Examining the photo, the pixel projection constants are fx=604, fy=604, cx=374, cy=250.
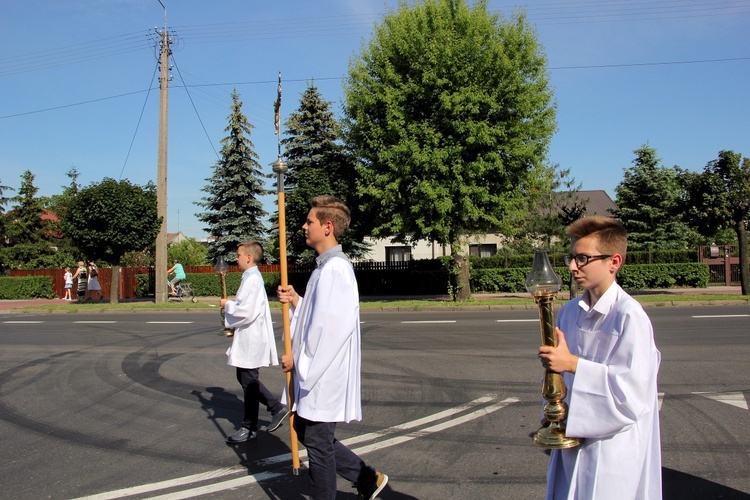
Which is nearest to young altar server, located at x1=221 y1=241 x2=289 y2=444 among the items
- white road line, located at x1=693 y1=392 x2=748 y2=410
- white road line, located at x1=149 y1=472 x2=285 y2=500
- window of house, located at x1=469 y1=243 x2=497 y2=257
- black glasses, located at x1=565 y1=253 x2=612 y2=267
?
white road line, located at x1=149 y1=472 x2=285 y2=500

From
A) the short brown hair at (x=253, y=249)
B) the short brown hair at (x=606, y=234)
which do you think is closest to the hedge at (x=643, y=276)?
→ the short brown hair at (x=253, y=249)

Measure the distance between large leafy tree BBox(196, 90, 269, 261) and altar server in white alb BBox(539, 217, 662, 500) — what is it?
29567mm

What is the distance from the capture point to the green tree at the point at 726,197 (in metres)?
18.8

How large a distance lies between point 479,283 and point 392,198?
704 cm

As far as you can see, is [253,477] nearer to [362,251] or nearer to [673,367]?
[673,367]

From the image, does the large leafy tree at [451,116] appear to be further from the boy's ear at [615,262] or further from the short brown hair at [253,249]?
the boy's ear at [615,262]

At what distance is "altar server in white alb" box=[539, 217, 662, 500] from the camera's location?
85.3 inches

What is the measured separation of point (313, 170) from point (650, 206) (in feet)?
65.6

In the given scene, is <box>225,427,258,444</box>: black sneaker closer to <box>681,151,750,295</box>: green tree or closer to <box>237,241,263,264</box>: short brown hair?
<box>237,241,263,264</box>: short brown hair

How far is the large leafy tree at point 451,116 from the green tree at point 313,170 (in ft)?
8.75

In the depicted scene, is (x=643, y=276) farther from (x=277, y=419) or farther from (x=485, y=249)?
(x=277, y=419)

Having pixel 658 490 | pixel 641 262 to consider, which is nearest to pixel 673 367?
pixel 658 490

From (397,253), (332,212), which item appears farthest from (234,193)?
(332,212)

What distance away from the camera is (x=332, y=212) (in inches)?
139
